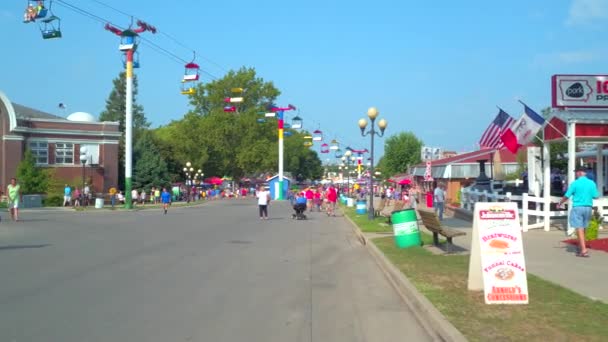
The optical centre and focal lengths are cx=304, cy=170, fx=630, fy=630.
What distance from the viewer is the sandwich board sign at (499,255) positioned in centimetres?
821

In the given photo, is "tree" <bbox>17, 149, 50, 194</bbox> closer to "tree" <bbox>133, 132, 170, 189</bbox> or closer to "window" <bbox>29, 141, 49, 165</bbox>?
"window" <bbox>29, 141, 49, 165</bbox>

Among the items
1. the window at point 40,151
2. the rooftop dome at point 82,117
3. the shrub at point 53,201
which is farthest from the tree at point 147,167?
the shrub at point 53,201

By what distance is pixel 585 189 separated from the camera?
12.8 metres

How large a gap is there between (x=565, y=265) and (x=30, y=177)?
47.9 metres

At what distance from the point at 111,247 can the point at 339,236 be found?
313 inches

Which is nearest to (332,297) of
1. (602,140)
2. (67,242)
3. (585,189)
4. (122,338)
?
(122,338)

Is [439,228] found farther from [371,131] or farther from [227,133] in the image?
[227,133]

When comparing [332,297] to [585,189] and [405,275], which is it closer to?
[405,275]

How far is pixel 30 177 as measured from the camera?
5125 cm

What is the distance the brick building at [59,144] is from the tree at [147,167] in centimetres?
687

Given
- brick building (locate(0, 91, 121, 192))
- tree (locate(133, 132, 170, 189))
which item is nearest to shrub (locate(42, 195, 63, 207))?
brick building (locate(0, 91, 121, 192))

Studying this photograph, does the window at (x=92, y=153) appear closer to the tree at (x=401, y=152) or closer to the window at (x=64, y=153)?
the window at (x=64, y=153)

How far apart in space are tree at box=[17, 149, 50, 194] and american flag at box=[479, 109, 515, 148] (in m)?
38.6

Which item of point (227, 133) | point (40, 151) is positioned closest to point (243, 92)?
point (227, 133)
